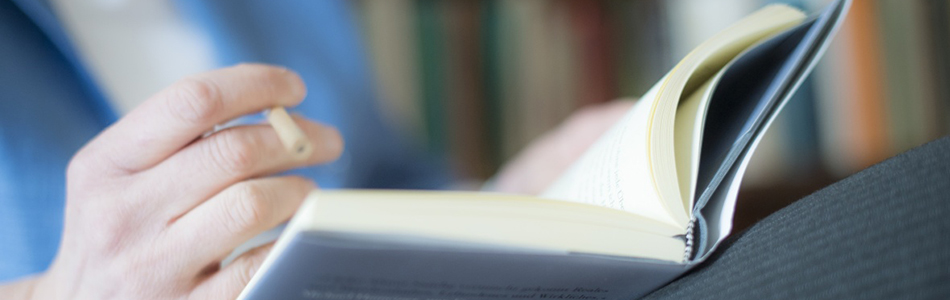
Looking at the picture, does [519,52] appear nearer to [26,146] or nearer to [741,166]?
[26,146]

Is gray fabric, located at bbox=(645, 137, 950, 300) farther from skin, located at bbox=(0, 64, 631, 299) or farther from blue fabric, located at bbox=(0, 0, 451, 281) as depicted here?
blue fabric, located at bbox=(0, 0, 451, 281)

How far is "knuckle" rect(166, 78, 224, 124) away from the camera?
1.31ft

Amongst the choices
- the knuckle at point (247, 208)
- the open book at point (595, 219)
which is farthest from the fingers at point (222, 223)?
the open book at point (595, 219)

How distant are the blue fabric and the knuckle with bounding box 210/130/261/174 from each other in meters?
0.41

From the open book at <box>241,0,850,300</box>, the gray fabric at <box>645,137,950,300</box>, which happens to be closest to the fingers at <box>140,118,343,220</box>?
the open book at <box>241,0,850,300</box>

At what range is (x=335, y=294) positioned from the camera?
0.31m

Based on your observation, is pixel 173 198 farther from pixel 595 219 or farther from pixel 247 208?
pixel 595 219

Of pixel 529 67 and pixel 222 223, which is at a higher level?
pixel 222 223

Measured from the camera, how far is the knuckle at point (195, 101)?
399 millimetres

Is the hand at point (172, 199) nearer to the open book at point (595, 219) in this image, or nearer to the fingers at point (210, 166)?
the fingers at point (210, 166)

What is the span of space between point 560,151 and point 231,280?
1.75 ft

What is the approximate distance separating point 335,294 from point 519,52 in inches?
55.8

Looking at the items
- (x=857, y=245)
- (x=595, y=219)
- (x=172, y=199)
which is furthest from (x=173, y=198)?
(x=857, y=245)

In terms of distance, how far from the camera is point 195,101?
0.40 meters
